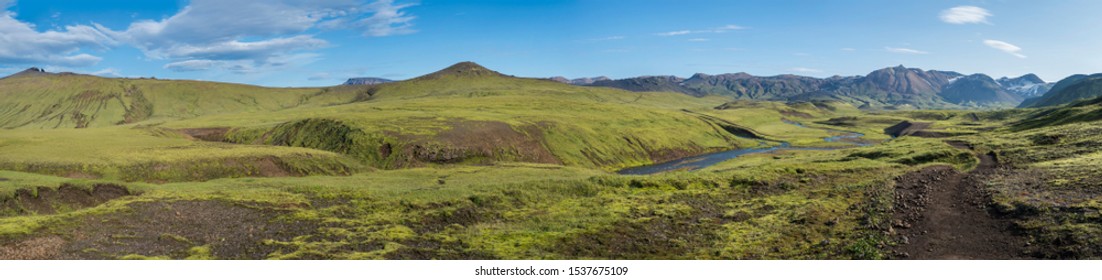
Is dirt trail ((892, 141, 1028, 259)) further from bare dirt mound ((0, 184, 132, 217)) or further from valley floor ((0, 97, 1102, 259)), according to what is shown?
bare dirt mound ((0, 184, 132, 217))

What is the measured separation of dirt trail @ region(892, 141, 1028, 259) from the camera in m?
32.1

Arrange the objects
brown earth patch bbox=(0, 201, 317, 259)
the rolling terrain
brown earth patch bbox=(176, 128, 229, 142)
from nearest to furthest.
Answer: brown earth patch bbox=(0, 201, 317, 259)
the rolling terrain
brown earth patch bbox=(176, 128, 229, 142)

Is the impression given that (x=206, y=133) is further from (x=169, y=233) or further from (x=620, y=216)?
(x=620, y=216)

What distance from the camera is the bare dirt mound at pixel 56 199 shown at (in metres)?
49.8

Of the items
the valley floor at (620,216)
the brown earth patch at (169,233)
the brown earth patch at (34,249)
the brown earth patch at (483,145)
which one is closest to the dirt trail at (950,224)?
the valley floor at (620,216)

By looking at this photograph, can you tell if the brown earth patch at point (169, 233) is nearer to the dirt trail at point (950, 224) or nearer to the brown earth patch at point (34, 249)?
the brown earth patch at point (34, 249)

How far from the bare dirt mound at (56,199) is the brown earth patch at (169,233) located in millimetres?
11238

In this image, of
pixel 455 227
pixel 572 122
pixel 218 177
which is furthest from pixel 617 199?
pixel 572 122

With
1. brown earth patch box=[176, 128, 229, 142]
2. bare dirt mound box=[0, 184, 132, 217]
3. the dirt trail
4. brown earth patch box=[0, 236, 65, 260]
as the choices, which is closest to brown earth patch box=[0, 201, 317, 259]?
brown earth patch box=[0, 236, 65, 260]

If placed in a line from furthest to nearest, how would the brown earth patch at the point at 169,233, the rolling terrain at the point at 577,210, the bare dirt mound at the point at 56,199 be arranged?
the bare dirt mound at the point at 56,199, the rolling terrain at the point at 577,210, the brown earth patch at the point at 169,233

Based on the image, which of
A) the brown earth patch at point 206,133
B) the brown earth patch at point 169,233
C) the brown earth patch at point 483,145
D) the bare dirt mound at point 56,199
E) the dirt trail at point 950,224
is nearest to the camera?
the dirt trail at point 950,224

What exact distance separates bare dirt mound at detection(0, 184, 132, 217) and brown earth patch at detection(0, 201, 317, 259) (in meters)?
11.2

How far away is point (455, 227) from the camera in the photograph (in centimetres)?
4572

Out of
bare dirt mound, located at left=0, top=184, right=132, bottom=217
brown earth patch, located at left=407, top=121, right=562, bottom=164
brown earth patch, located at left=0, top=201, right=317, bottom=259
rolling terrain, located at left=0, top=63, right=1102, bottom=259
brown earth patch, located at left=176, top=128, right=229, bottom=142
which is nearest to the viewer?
brown earth patch, located at left=0, top=201, right=317, bottom=259
